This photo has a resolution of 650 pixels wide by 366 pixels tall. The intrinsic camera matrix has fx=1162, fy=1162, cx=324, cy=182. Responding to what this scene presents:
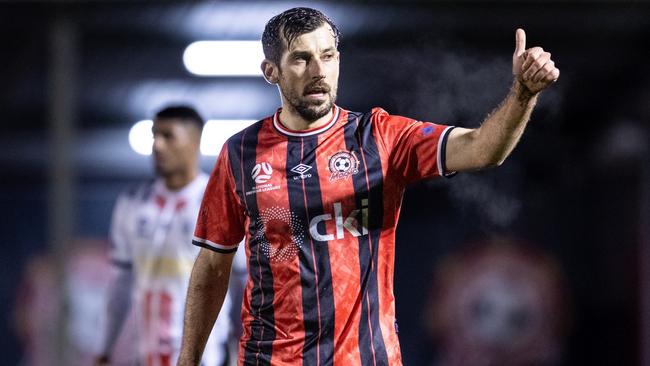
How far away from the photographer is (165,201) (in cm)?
465

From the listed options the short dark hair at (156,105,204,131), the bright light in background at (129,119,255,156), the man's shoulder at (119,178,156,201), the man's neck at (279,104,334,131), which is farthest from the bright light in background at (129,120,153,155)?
the man's neck at (279,104,334,131)

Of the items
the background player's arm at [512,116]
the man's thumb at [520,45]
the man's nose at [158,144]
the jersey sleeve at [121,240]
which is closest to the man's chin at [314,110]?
the background player's arm at [512,116]

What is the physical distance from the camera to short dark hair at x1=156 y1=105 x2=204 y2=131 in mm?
4695

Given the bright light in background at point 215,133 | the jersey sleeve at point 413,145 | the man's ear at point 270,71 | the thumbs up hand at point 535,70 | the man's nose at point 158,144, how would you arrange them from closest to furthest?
1. the thumbs up hand at point 535,70
2. the jersey sleeve at point 413,145
3. the man's ear at point 270,71
4. the man's nose at point 158,144
5. the bright light in background at point 215,133

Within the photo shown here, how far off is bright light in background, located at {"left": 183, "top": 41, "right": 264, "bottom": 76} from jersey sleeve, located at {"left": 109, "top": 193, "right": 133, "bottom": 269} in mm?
1896

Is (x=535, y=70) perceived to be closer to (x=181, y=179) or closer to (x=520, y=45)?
(x=520, y=45)

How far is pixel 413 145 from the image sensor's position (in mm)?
2703

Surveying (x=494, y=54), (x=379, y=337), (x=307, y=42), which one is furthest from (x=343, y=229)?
(x=494, y=54)

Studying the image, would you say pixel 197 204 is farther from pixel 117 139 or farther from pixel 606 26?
pixel 606 26

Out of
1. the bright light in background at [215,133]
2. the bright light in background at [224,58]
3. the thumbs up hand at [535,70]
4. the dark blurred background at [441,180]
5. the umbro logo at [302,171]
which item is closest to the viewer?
the thumbs up hand at [535,70]

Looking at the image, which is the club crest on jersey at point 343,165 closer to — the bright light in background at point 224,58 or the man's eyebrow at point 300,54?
the man's eyebrow at point 300,54

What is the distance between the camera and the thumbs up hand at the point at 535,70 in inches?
93.8

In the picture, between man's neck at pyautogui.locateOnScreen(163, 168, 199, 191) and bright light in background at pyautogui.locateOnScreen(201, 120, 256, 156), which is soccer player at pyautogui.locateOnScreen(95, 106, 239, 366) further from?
bright light in background at pyautogui.locateOnScreen(201, 120, 256, 156)

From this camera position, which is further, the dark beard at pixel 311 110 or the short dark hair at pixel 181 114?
the short dark hair at pixel 181 114
